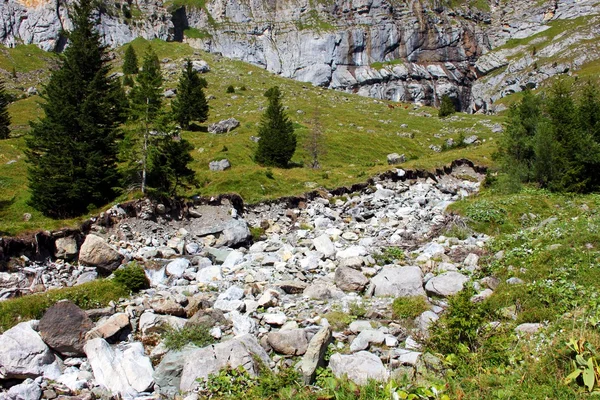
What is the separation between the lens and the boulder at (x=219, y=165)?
106 ft

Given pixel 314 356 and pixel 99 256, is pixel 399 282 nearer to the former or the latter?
pixel 314 356

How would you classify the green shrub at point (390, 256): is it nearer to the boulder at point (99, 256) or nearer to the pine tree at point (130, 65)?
the boulder at point (99, 256)

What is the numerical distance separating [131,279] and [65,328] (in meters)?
3.85

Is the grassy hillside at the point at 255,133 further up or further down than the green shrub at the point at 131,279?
further up

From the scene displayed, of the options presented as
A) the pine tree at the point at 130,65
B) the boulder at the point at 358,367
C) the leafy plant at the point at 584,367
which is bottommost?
the boulder at the point at 358,367

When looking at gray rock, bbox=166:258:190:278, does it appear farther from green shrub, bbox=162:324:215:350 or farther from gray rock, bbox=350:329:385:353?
gray rock, bbox=350:329:385:353

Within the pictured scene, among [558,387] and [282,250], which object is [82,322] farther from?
[558,387]

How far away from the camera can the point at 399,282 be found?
12445mm

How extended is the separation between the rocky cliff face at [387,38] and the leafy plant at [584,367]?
442 feet

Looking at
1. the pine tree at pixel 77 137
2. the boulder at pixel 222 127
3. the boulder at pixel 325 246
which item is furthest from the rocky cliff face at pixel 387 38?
the boulder at pixel 325 246

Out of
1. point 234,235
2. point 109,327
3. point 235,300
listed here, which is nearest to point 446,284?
point 235,300

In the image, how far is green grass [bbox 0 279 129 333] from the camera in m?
10.9

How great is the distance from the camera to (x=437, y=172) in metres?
35.0

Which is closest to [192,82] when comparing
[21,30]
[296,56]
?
[21,30]
